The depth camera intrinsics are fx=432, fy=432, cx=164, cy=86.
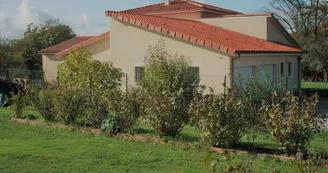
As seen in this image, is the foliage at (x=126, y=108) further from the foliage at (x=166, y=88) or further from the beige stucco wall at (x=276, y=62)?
the beige stucco wall at (x=276, y=62)

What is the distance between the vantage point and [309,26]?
48.5 meters

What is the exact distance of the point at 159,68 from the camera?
1644 cm

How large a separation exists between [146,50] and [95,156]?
10956 mm

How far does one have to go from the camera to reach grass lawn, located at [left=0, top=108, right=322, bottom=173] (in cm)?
809

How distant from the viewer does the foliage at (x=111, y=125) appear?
1167cm

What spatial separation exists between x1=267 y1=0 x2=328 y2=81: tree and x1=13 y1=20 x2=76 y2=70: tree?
26.6 m

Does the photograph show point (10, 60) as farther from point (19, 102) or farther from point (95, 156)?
point (95, 156)

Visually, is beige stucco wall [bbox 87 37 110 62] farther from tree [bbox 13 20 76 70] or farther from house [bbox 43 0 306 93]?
tree [bbox 13 20 76 70]

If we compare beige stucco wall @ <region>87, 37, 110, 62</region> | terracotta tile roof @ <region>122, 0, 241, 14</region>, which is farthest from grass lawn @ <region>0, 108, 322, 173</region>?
terracotta tile roof @ <region>122, 0, 241, 14</region>

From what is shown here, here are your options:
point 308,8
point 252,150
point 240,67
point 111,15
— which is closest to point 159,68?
point 240,67

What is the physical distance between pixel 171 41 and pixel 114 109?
7.27 m

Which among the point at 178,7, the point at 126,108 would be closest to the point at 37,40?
the point at 178,7

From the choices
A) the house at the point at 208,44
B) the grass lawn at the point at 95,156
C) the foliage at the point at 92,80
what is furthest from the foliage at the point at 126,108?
the house at the point at 208,44

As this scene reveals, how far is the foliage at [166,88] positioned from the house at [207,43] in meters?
0.64
